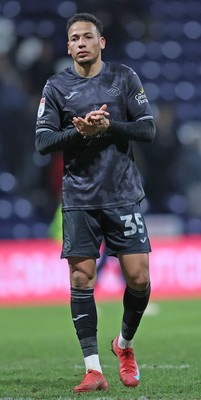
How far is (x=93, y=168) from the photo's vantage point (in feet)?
18.4

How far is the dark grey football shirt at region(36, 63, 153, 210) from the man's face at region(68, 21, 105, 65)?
137 mm

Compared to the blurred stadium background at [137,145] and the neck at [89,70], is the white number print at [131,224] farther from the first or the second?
the blurred stadium background at [137,145]

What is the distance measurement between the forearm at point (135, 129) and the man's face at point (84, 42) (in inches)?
16.9

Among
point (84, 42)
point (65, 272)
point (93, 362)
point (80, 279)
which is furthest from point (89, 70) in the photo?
point (65, 272)

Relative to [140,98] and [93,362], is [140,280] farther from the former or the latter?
[140,98]

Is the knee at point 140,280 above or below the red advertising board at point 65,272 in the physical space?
above

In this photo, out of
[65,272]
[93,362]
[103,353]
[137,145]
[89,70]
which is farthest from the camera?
[137,145]

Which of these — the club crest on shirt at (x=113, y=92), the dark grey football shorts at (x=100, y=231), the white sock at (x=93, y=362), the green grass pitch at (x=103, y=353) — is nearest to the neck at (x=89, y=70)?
the club crest on shirt at (x=113, y=92)

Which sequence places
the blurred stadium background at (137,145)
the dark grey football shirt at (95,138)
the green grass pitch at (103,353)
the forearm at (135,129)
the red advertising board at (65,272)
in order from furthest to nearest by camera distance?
the blurred stadium background at (137,145) → the red advertising board at (65,272) → the dark grey football shirt at (95,138) → the forearm at (135,129) → the green grass pitch at (103,353)

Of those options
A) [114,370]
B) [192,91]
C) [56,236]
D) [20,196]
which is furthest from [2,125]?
[114,370]

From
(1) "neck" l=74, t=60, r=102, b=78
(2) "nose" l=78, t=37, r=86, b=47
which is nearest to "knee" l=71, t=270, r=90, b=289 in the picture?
(1) "neck" l=74, t=60, r=102, b=78

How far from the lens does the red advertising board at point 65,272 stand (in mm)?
13234

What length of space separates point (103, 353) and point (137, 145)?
7670 mm

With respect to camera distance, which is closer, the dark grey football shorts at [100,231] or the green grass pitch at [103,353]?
the green grass pitch at [103,353]
